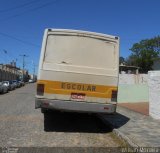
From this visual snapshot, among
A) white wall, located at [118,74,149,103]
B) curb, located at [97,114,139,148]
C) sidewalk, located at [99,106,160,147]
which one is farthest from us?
white wall, located at [118,74,149,103]

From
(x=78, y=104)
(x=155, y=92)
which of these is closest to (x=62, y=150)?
(x=78, y=104)

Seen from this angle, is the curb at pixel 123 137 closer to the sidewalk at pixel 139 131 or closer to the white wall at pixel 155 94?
the sidewalk at pixel 139 131

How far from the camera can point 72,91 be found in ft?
39.0

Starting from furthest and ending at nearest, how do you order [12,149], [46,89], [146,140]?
[46,89], [146,140], [12,149]

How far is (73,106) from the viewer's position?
467 inches

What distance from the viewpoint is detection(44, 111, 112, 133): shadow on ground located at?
41.4ft

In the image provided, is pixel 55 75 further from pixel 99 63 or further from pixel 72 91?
pixel 99 63

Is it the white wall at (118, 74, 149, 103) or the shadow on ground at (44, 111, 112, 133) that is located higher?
the white wall at (118, 74, 149, 103)

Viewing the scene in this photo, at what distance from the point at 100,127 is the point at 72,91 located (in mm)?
2368

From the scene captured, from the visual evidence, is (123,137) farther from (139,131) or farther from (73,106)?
(73,106)

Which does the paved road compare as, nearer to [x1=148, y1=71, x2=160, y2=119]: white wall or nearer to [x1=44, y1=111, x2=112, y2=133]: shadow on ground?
[x1=44, y1=111, x2=112, y2=133]: shadow on ground

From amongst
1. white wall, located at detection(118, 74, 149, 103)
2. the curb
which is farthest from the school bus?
white wall, located at detection(118, 74, 149, 103)

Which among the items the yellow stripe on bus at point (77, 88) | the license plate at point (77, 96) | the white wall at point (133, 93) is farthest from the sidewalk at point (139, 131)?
the white wall at point (133, 93)

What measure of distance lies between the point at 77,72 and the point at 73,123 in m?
2.85
